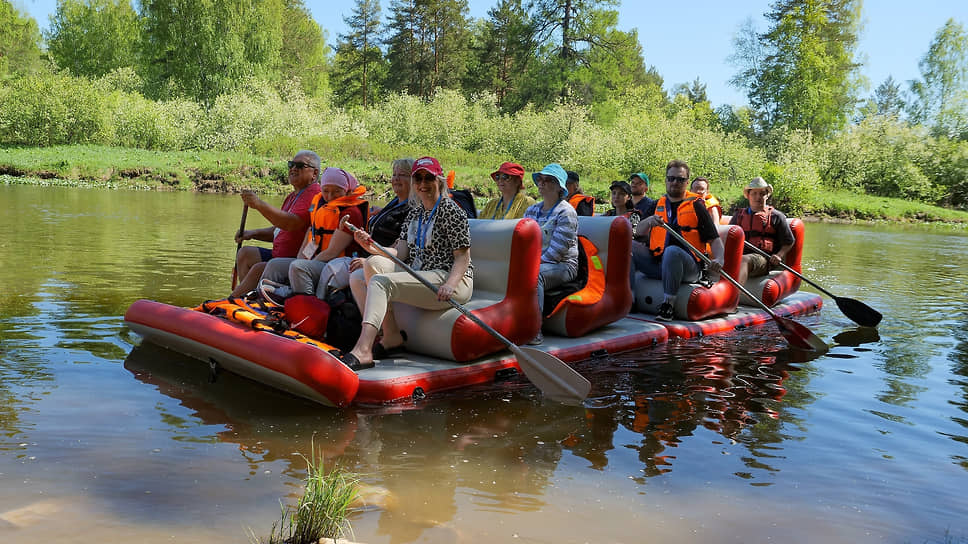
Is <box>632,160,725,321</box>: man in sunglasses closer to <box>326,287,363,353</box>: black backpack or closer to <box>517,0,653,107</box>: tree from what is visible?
<box>326,287,363,353</box>: black backpack

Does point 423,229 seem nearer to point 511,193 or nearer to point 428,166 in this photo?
point 428,166

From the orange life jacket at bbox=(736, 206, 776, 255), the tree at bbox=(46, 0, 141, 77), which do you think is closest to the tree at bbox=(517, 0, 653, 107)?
the tree at bbox=(46, 0, 141, 77)

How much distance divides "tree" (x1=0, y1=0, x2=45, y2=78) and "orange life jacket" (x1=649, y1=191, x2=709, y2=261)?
2041 inches

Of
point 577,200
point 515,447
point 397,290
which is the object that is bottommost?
point 515,447

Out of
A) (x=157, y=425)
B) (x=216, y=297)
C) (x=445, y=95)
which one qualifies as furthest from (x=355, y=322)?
(x=445, y=95)

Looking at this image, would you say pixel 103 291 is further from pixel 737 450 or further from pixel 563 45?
pixel 563 45

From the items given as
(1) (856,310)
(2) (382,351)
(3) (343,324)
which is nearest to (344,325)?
(3) (343,324)

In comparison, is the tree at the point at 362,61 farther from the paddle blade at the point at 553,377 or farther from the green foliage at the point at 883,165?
the paddle blade at the point at 553,377

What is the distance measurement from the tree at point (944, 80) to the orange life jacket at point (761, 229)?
3854 centimetres

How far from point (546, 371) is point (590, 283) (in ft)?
5.34

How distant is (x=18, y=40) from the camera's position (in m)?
52.0

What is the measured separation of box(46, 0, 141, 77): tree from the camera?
4638 centimetres

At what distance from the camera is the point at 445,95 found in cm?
4181

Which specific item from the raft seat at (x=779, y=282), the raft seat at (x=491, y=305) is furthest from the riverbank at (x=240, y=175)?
the raft seat at (x=491, y=305)
